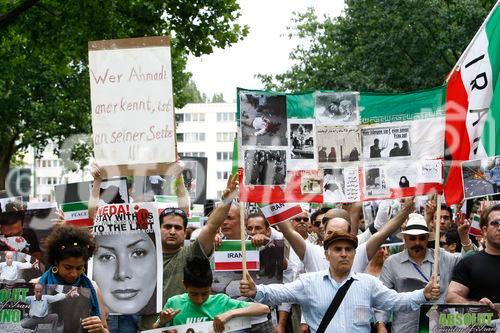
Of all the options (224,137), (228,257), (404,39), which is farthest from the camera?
(224,137)

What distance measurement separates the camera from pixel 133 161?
780cm

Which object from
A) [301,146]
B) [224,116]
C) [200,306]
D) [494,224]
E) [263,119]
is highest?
[224,116]

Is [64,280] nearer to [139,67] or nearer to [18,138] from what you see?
[139,67]

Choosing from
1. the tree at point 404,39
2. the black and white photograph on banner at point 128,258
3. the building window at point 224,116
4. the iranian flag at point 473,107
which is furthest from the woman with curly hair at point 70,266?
the building window at point 224,116

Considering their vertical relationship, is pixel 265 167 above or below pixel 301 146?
below

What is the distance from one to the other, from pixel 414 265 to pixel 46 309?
11.0 ft

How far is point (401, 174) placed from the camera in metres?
7.76

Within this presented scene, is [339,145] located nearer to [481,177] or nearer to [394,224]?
[394,224]

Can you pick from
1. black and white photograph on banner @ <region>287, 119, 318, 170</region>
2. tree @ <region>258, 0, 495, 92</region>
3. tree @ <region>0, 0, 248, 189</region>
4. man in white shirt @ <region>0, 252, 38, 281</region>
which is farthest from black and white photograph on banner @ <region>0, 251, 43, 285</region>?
tree @ <region>258, 0, 495, 92</region>

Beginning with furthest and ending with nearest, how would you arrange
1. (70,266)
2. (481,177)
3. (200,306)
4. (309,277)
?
1. (481,177)
2. (309,277)
3. (200,306)
4. (70,266)

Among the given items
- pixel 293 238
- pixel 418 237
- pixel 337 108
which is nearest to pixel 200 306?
pixel 293 238

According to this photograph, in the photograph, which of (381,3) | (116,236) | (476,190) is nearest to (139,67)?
(116,236)

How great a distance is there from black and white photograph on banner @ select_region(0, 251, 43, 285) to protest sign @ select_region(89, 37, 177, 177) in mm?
890

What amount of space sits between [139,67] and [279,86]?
3235cm
